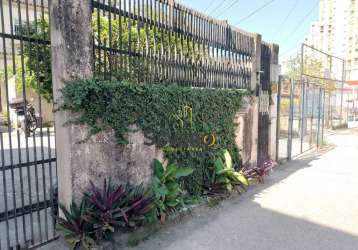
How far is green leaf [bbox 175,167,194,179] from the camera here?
406 cm

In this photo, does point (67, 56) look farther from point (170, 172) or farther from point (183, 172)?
point (183, 172)

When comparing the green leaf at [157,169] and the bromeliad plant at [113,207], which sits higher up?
the green leaf at [157,169]

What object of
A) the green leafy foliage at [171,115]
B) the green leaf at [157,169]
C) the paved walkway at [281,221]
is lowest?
the paved walkway at [281,221]

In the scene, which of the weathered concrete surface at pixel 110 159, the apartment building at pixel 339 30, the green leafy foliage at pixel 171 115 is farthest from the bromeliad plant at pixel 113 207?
the apartment building at pixel 339 30

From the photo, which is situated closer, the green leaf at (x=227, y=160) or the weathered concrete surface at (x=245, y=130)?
the green leaf at (x=227, y=160)

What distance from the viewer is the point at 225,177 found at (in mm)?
4820

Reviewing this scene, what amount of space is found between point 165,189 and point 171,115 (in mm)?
1072

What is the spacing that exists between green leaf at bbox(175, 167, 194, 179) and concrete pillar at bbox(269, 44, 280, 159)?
3479 mm

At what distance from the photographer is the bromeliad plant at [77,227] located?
9.24 ft

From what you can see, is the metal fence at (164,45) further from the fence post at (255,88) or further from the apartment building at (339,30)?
the apartment building at (339,30)

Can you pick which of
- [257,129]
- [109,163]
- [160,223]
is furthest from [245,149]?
[109,163]

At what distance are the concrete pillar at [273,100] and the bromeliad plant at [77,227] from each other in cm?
521

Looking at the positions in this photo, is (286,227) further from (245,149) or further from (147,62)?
(147,62)

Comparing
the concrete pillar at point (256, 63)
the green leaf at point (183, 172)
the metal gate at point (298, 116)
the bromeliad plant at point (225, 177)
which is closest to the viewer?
the green leaf at point (183, 172)
